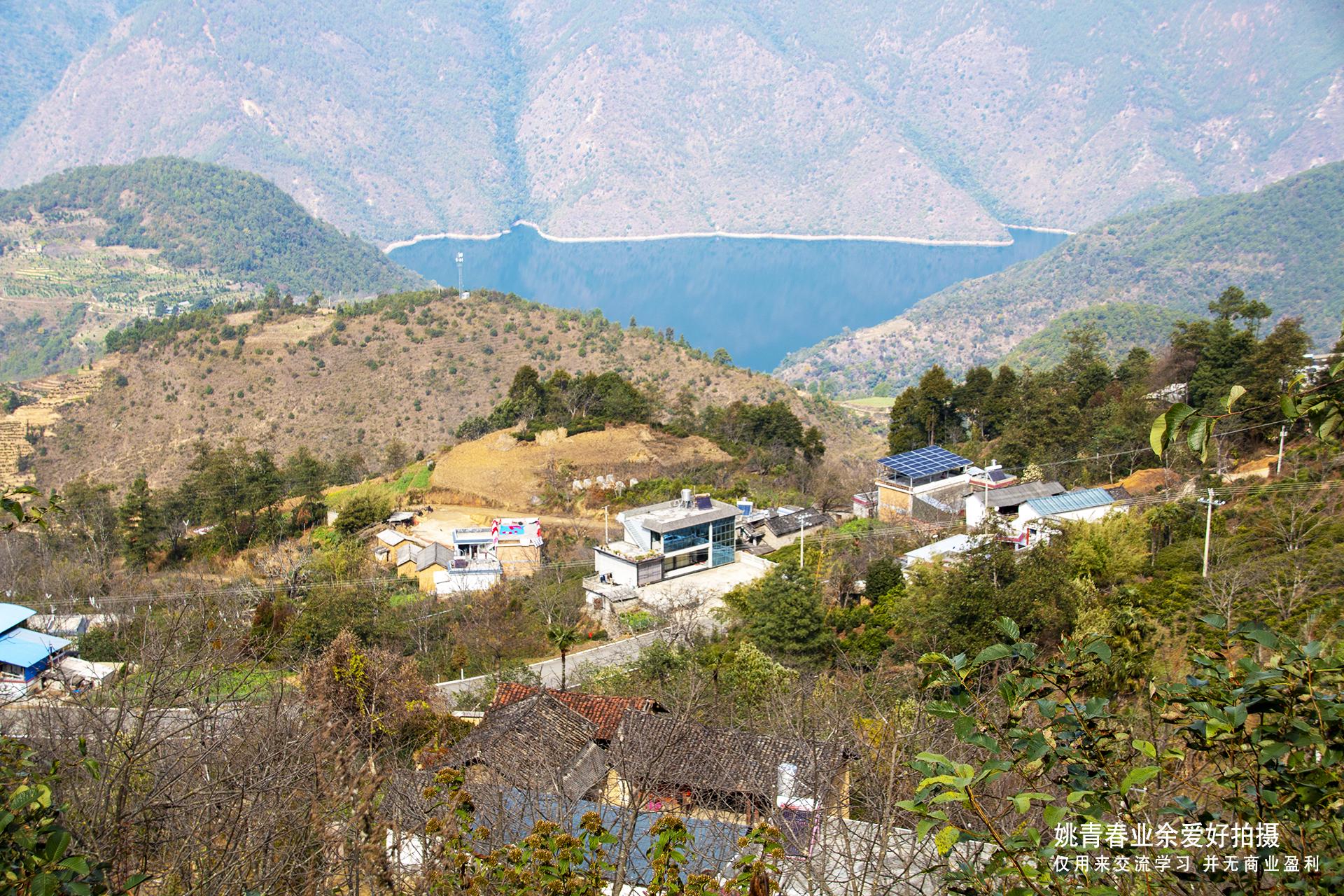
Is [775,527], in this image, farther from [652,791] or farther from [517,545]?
[652,791]

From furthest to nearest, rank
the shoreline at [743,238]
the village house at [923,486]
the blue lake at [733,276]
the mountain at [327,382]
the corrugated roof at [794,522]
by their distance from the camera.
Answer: the shoreline at [743,238], the blue lake at [733,276], the mountain at [327,382], the village house at [923,486], the corrugated roof at [794,522]

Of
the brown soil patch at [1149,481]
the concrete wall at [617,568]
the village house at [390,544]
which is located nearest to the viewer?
the concrete wall at [617,568]

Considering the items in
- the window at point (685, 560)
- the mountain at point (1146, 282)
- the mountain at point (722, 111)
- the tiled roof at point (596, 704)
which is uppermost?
the mountain at point (722, 111)

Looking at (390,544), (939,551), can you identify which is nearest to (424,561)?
(390,544)

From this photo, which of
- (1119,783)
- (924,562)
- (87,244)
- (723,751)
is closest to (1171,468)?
(924,562)

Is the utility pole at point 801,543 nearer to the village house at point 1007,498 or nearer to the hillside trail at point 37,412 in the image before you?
the village house at point 1007,498

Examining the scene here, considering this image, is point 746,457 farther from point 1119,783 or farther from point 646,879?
point 1119,783

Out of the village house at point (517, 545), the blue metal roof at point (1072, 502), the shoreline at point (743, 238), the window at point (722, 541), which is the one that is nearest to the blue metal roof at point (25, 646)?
the village house at point (517, 545)
